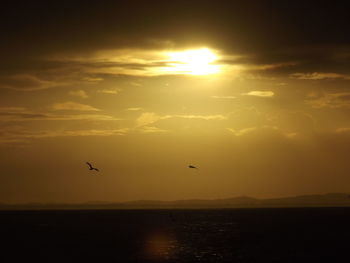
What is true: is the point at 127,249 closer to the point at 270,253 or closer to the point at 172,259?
the point at 172,259

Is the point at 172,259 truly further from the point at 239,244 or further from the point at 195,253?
the point at 239,244

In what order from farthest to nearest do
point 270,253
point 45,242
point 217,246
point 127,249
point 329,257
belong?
point 45,242 < point 217,246 < point 127,249 < point 270,253 < point 329,257

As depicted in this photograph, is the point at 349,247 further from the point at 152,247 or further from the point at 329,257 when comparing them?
the point at 152,247

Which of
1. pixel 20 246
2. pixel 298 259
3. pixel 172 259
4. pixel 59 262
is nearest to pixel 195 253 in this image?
pixel 172 259

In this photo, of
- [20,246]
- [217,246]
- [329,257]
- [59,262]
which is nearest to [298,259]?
[329,257]

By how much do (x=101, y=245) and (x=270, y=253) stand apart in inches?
1193

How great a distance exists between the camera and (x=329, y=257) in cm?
8862

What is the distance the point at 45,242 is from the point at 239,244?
35734mm

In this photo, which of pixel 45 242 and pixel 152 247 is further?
pixel 45 242

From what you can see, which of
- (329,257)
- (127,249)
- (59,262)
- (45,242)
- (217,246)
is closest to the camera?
(59,262)

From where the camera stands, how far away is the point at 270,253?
311ft

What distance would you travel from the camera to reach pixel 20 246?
106 m

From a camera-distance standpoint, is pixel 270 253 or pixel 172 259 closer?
pixel 172 259

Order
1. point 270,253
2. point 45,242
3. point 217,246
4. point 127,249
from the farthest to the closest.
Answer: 1. point 45,242
2. point 217,246
3. point 127,249
4. point 270,253
